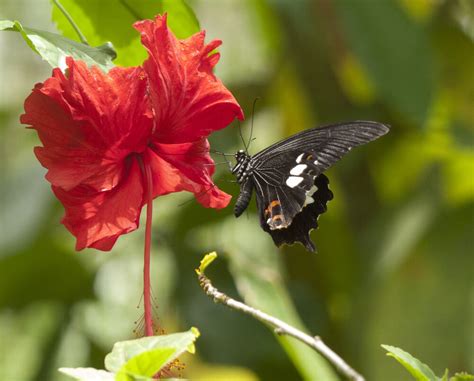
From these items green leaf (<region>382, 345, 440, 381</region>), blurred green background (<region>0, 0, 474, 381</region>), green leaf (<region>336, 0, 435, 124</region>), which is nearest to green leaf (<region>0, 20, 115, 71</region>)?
green leaf (<region>382, 345, 440, 381</region>)

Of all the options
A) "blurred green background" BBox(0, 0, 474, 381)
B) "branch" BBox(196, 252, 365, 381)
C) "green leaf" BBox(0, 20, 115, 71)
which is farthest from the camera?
"blurred green background" BBox(0, 0, 474, 381)

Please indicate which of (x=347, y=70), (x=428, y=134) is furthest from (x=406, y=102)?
(x=347, y=70)

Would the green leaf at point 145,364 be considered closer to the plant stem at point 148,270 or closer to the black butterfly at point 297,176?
the plant stem at point 148,270

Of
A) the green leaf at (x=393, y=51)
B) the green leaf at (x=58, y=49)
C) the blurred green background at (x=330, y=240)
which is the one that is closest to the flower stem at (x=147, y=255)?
the green leaf at (x=58, y=49)

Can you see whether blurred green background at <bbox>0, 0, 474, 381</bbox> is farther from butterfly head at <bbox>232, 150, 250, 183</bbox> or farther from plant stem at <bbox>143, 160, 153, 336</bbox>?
plant stem at <bbox>143, 160, 153, 336</bbox>

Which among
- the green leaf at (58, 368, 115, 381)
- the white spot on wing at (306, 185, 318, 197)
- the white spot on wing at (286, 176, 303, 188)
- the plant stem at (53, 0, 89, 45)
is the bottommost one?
the green leaf at (58, 368, 115, 381)

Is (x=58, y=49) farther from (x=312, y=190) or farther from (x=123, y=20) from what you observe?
(x=312, y=190)
